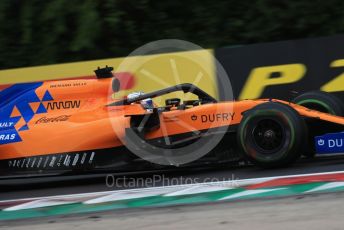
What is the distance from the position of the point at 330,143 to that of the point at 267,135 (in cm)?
70

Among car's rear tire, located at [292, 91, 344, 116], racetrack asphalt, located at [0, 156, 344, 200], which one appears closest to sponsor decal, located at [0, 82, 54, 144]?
racetrack asphalt, located at [0, 156, 344, 200]

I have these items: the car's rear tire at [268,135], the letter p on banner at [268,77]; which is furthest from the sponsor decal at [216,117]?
the letter p on banner at [268,77]

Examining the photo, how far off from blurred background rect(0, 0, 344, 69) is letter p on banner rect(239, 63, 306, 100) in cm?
446

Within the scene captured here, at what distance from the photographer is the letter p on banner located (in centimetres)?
946

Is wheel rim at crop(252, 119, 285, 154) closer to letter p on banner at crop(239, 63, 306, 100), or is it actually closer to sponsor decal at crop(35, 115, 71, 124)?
sponsor decal at crop(35, 115, 71, 124)

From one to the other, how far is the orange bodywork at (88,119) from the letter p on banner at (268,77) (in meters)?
2.43

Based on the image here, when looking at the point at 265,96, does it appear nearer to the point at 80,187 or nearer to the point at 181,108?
the point at 181,108

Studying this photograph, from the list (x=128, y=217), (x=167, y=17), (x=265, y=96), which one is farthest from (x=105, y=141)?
(x=167, y=17)

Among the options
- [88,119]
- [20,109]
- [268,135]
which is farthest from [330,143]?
[20,109]

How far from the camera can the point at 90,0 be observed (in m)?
13.8

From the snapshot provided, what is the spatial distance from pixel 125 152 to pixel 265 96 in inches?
129

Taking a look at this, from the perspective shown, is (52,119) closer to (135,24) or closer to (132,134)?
(132,134)

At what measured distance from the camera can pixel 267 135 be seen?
6.73 metres

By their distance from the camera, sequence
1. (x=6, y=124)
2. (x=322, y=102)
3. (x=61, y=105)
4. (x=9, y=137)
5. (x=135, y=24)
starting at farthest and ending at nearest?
(x=135, y=24) → (x=322, y=102) → (x=61, y=105) → (x=6, y=124) → (x=9, y=137)
